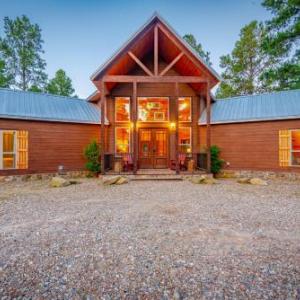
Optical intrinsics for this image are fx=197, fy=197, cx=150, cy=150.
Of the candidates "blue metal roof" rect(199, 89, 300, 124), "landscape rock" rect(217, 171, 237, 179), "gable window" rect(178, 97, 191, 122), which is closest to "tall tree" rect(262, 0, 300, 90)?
"blue metal roof" rect(199, 89, 300, 124)

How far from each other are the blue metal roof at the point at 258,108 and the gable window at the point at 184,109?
2.66ft

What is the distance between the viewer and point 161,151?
11719 mm

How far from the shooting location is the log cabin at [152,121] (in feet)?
30.7

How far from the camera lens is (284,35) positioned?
1111 cm

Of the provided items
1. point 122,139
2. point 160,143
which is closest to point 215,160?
point 160,143

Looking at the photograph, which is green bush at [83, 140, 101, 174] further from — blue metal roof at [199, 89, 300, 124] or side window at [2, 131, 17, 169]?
blue metal roof at [199, 89, 300, 124]

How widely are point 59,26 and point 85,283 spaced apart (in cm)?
2346

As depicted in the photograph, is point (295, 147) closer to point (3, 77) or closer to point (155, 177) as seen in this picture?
point (155, 177)

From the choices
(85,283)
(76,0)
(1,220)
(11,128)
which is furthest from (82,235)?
(76,0)

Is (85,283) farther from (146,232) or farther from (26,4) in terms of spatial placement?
(26,4)

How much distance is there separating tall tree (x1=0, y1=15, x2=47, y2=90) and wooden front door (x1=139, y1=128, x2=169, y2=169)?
15.7 metres

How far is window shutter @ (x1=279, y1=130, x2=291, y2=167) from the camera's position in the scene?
32.6 ft

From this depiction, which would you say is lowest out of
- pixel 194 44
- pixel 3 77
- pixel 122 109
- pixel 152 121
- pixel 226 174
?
pixel 226 174

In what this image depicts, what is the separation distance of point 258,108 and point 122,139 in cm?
785
